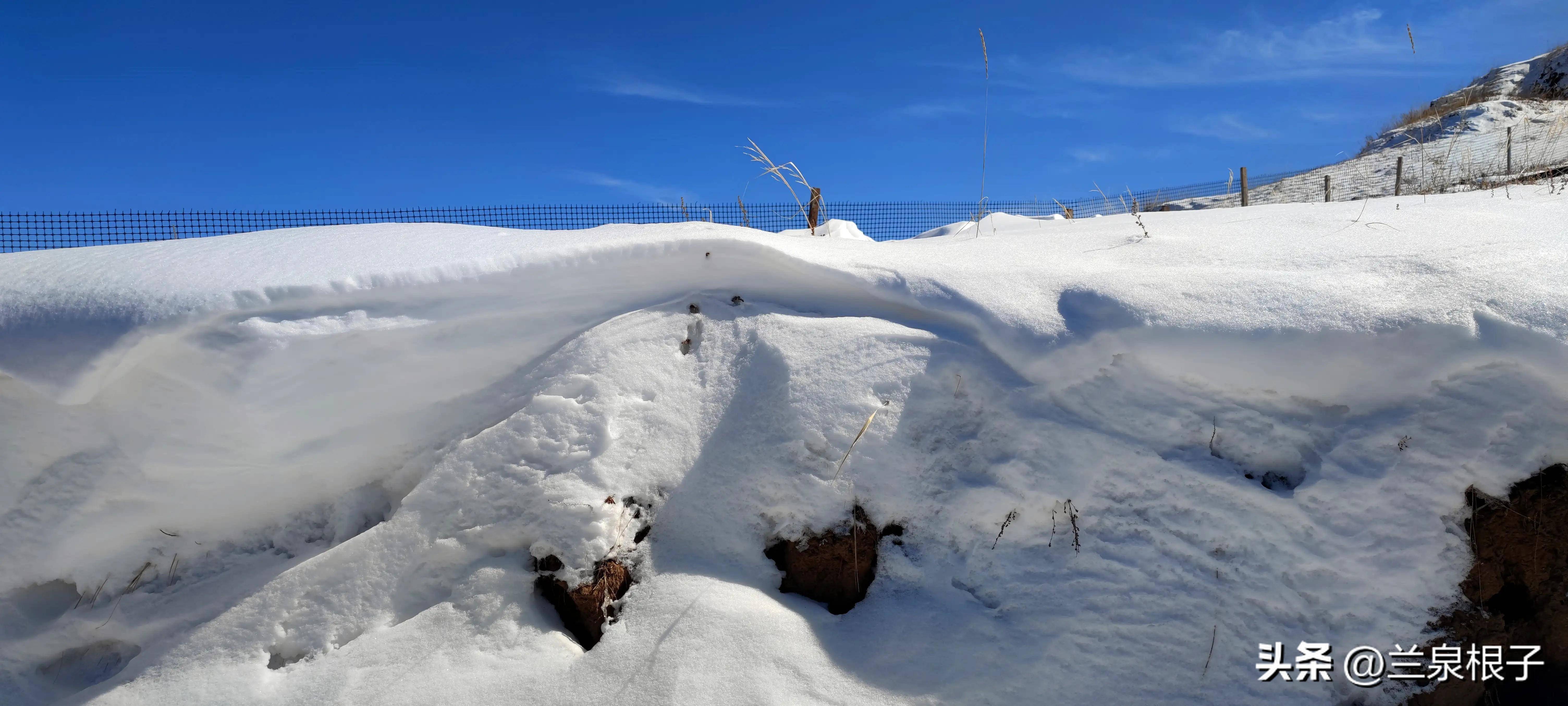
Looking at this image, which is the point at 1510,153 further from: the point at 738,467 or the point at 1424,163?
the point at 738,467

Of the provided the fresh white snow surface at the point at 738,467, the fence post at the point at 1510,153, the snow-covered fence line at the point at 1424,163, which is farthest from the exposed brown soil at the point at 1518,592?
the snow-covered fence line at the point at 1424,163

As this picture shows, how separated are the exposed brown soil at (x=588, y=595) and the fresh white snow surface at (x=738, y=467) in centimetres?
3

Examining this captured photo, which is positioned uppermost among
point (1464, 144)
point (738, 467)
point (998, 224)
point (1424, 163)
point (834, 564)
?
point (1464, 144)

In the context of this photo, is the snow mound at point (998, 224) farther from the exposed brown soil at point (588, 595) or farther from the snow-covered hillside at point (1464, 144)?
the snow-covered hillside at point (1464, 144)

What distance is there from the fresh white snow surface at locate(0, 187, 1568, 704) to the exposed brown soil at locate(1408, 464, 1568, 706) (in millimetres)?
62

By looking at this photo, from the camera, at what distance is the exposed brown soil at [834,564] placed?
183 cm

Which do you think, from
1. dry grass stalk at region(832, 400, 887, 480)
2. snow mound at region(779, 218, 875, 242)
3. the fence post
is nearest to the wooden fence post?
snow mound at region(779, 218, 875, 242)

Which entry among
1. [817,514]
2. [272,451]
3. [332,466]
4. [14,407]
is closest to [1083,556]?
[817,514]

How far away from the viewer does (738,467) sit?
191 cm

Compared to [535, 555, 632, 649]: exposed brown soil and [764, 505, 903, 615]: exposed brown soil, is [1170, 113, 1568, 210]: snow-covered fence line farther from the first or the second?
[535, 555, 632, 649]: exposed brown soil

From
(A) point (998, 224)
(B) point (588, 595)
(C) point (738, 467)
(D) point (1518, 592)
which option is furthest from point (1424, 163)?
(B) point (588, 595)

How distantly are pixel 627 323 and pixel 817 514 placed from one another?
76 centimetres

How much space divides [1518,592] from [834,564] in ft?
5.43

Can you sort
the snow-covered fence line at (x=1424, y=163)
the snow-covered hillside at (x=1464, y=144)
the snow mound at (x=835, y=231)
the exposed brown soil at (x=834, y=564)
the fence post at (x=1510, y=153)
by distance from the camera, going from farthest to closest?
the snow-covered hillside at (x=1464, y=144) → the snow-covered fence line at (x=1424, y=163) → the fence post at (x=1510, y=153) → the snow mound at (x=835, y=231) → the exposed brown soil at (x=834, y=564)
